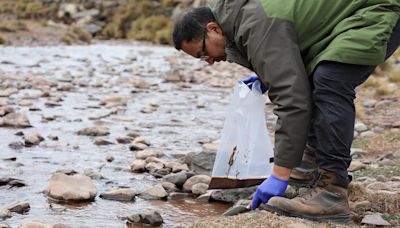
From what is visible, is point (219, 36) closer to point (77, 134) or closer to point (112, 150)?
point (112, 150)

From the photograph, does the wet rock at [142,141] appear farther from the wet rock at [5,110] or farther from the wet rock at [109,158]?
the wet rock at [5,110]

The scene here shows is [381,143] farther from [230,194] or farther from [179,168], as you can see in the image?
[230,194]

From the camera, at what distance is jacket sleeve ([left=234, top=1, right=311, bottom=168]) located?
10.6ft

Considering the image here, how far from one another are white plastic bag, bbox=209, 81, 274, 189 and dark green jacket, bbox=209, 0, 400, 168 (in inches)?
14.9

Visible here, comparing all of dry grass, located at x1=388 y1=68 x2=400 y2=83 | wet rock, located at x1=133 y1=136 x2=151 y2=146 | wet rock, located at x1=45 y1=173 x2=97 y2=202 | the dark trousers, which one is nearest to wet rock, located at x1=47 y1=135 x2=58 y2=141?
wet rock, located at x1=133 y1=136 x2=151 y2=146

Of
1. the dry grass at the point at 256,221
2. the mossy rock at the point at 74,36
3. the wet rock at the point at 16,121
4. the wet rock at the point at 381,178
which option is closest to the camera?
the dry grass at the point at 256,221

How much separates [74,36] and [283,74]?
779 inches

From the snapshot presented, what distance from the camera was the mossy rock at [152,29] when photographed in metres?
25.1

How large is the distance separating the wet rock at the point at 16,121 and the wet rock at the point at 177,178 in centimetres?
257

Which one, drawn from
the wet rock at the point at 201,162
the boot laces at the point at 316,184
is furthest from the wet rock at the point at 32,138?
the boot laces at the point at 316,184

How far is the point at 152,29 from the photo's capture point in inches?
1041

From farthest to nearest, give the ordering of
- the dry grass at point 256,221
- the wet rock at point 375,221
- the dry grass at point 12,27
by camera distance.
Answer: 1. the dry grass at point 12,27
2. the wet rock at point 375,221
3. the dry grass at point 256,221

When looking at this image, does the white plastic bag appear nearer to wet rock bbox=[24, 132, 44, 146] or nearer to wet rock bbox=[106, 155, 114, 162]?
wet rock bbox=[106, 155, 114, 162]

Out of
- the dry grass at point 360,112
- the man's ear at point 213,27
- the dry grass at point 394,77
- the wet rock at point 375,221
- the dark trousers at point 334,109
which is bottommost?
the dry grass at point 394,77
